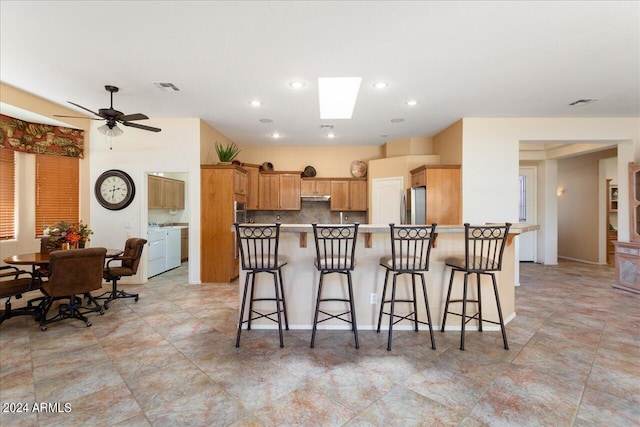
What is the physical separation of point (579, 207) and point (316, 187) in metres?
6.60

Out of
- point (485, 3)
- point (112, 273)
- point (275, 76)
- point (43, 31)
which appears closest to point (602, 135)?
point (485, 3)

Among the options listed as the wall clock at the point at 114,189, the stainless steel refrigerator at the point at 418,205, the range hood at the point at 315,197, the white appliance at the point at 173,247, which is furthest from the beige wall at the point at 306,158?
the wall clock at the point at 114,189

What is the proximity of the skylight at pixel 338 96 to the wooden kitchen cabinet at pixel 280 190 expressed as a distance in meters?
2.10

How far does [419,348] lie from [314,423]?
131 cm

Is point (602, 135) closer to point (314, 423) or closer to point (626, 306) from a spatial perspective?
point (626, 306)

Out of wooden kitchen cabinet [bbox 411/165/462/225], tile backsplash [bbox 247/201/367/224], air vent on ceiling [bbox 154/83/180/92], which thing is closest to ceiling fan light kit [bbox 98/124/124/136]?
air vent on ceiling [bbox 154/83/180/92]

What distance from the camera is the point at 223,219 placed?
5.05 m

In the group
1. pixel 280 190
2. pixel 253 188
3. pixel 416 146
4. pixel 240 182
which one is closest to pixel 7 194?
pixel 240 182

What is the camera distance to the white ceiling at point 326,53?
2289 mm

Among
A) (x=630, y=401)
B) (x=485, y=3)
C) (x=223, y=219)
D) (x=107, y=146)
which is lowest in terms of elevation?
(x=630, y=401)

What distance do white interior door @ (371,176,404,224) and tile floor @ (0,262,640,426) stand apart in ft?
9.96

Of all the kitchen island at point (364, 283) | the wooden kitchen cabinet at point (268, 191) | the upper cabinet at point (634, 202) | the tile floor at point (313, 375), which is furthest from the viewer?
the wooden kitchen cabinet at point (268, 191)

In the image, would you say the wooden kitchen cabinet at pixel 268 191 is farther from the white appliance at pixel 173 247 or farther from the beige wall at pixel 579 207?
the beige wall at pixel 579 207

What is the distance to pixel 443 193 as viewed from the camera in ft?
16.2
